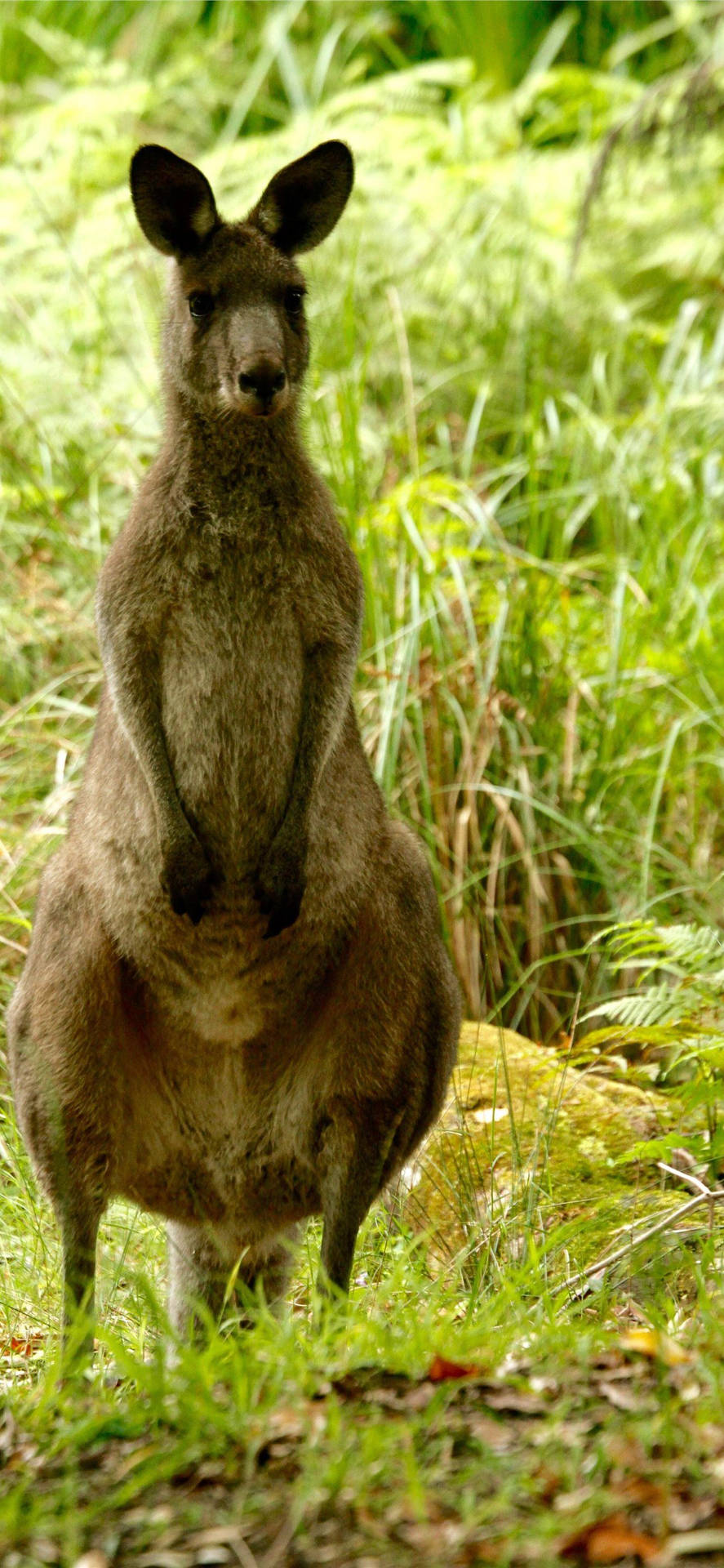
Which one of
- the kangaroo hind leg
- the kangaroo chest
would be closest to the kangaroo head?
the kangaroo chest

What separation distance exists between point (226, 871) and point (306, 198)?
146 cm

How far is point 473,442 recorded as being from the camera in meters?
6.88

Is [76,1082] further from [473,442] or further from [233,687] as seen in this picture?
[473,442]

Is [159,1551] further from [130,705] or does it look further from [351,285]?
[351,285]

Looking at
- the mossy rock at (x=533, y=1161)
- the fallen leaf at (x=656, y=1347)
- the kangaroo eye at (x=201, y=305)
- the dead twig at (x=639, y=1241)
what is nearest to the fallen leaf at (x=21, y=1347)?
the mossy rock at (x=533, y=1161)

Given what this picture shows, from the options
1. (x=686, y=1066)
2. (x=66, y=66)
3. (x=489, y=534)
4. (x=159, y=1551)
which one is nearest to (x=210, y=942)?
(x=159, y=1551)

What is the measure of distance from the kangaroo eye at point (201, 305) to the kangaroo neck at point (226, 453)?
0.54 ft

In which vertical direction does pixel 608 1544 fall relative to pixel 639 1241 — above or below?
above

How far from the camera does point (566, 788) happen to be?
20.0ft

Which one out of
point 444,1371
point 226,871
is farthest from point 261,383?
Result: point 444,1371

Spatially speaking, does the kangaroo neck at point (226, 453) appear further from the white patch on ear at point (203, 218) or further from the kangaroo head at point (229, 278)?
the white patch on ear at point (203, 218)

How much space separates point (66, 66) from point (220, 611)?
23.8ft

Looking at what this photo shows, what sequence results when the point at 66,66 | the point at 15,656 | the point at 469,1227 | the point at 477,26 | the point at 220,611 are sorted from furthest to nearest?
1. the point at 477,26
2. the point at 66,66
3. the point at 15,656
4. the point at 469,1227
5. the point at 220,611

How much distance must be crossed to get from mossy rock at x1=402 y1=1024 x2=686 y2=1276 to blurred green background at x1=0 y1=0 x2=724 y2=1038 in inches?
13.7
